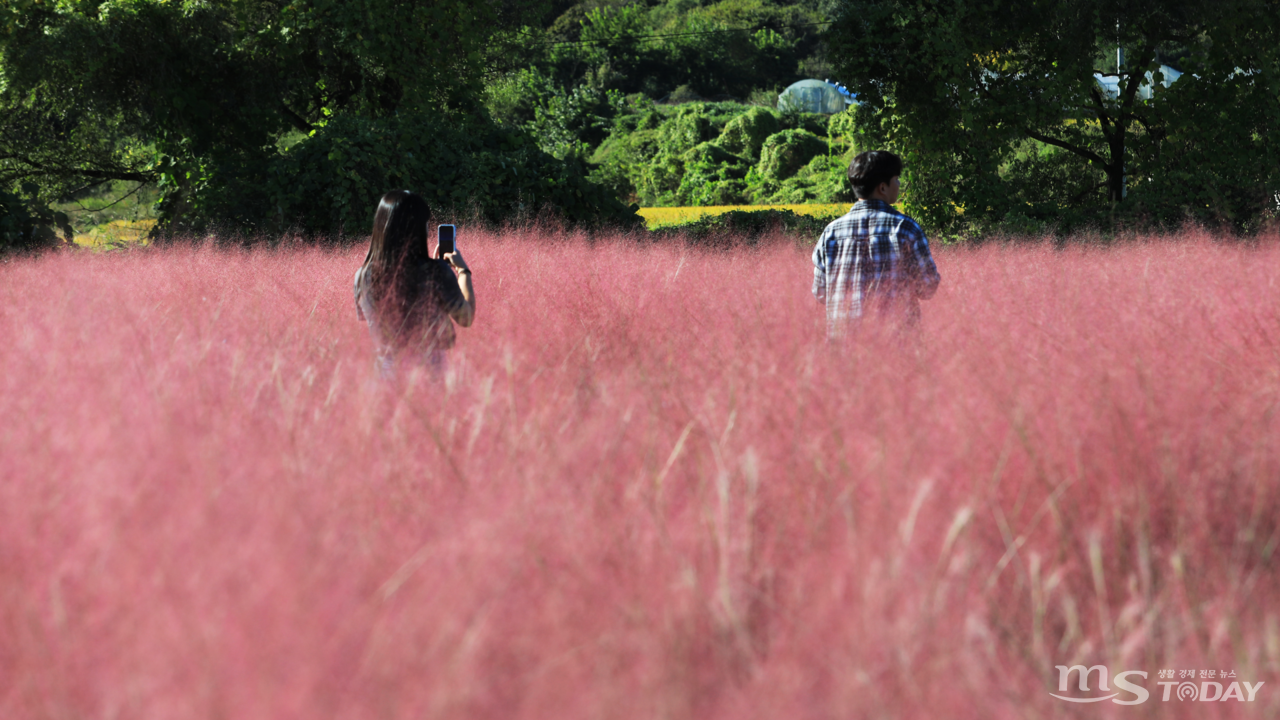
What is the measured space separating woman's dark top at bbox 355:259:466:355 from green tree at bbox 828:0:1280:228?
10.6 m

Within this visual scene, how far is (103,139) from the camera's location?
15.6 metres

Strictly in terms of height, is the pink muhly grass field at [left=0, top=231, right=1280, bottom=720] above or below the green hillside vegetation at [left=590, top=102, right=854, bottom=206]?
below

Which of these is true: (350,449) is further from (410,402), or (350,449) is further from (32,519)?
Result: (32,519)

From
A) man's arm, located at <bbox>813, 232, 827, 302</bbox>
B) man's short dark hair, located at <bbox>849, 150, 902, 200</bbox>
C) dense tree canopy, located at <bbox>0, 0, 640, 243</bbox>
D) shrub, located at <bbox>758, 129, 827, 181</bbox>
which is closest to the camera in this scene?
man's short dark hair, located at <bbox>849, 150, 902, 200</bbox>

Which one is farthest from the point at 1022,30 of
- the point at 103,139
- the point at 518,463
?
the point at 103,139

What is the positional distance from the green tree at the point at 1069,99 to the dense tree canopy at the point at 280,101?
4.57 meters

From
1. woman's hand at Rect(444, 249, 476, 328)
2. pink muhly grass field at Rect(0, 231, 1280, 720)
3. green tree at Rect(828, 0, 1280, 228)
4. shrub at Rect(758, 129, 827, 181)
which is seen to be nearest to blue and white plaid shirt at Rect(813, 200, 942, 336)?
pink muhly grass field at Rect(0, 231, 1280, 720)

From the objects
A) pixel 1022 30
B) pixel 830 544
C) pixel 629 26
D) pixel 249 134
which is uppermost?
pixel 629 26

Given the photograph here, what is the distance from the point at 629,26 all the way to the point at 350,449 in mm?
63908

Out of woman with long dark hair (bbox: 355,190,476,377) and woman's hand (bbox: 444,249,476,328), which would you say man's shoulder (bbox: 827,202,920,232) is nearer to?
woman's hand (bbox: 444,249,476,328)

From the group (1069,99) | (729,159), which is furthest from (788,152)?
(1069,99)

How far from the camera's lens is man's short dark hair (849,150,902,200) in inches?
161

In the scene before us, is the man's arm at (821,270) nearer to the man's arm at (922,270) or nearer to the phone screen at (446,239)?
the man's arm at (922,270)

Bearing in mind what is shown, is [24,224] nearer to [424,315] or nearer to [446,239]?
[446,239]
